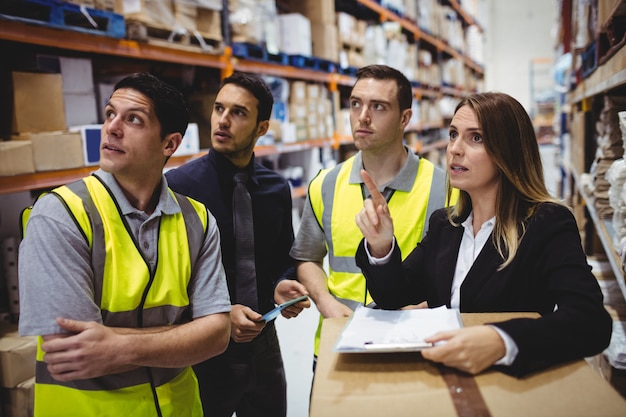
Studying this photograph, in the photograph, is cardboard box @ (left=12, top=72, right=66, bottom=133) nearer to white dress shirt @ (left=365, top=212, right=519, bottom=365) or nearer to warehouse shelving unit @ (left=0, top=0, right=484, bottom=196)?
warehouse shelving unit @ (left=0, top=0, right=484, bottom=196)

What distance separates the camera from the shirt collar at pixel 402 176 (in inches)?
86.0

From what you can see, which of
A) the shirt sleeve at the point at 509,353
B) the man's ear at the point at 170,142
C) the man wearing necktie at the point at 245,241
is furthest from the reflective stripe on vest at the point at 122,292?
the shirt sleeve at the point at 509,353

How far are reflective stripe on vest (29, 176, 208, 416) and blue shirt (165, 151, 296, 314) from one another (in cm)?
62

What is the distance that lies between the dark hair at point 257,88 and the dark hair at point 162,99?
26.7 inches

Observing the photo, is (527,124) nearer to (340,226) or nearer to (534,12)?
(340,226)

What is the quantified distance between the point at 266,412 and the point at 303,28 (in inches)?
140

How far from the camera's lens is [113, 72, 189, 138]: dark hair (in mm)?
1628

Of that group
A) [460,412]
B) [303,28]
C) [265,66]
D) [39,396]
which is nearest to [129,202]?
[39,396]

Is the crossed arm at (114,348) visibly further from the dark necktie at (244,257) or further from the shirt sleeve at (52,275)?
the dark necktie at (244,257)

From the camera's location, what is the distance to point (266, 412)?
2.32 metres

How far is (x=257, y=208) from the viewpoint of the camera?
2314 mm

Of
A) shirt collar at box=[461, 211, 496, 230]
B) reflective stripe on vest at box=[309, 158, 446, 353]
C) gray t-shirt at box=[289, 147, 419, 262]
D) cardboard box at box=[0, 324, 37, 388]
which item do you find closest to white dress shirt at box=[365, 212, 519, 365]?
shirt collar at box=[461, 211, 496, 230]

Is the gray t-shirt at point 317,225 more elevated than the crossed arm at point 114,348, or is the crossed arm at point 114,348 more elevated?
the gray t-shirt at point 317,225

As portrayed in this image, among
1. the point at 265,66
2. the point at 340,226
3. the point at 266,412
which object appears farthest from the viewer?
the point at 265,66
